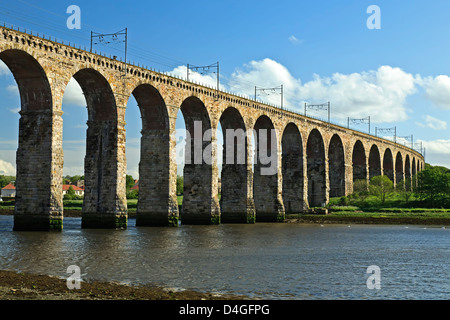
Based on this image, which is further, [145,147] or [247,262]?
[145,147]

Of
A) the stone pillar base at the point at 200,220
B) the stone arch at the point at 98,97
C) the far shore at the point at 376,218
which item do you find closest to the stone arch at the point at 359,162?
the far shore at the point at 376,218

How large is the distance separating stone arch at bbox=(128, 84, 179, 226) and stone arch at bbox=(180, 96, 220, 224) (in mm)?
5643

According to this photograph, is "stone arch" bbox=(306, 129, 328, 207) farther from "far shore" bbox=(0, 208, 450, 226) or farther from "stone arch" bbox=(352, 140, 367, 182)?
"stone arch" bbox=(352, 140, 367, 182)

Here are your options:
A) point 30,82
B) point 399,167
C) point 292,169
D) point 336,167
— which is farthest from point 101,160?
point 399,167

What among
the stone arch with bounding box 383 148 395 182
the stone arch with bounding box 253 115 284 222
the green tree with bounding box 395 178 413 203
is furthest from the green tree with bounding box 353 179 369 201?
the stone arch with bounding box 253 115 284 222

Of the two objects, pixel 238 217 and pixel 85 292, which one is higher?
pixel 238 217

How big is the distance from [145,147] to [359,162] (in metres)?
55.2

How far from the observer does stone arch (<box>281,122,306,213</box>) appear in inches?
2768

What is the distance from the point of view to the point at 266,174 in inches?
2549

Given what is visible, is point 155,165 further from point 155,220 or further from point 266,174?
point 266,174

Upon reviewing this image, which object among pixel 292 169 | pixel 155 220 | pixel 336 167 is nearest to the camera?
pixel 155 220

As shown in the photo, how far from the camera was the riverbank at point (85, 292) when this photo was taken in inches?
603

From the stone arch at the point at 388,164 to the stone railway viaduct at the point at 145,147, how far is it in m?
35.0
